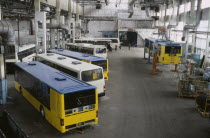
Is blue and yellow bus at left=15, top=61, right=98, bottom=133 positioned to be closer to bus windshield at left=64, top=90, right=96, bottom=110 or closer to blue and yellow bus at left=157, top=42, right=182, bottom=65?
bus windshield at left=64, top=90, right=96, bottom=110

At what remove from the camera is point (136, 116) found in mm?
13195

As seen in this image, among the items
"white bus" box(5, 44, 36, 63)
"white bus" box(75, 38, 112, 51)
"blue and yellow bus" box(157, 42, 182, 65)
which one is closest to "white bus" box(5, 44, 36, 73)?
"white bus" box(5, 44, 36, 63)

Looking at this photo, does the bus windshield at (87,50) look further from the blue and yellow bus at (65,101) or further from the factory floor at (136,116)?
the blue and yellow bus at (65,101)

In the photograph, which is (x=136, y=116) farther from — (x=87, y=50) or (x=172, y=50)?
(x=87, y=50)

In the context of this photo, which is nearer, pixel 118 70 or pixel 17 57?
pixel 17 57

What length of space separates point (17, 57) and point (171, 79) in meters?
16.0

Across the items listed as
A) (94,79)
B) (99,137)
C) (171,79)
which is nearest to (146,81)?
(171,79)

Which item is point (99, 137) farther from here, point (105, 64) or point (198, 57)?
point (198, 57)

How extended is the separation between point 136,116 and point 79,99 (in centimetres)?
432

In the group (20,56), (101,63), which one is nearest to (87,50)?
(20,56)

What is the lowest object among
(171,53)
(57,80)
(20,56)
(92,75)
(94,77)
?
(94,77)

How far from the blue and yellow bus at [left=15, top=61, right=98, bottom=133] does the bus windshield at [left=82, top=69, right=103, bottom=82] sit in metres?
1.93

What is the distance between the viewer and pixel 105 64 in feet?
62.5

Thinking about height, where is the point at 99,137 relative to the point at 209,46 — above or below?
below
